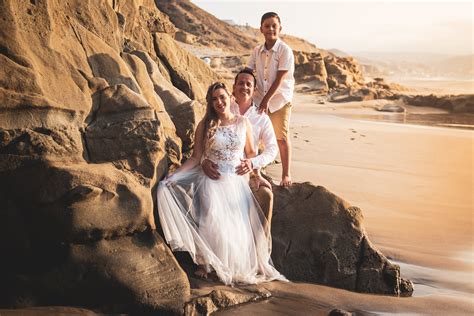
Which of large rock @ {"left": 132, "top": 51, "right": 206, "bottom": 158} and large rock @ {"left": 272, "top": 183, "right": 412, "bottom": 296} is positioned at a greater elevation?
large rock @ {"left": 132, "top": 51, "right": 206, "bottom": 158}

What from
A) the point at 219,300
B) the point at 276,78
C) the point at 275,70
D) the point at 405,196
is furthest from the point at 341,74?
the point at 219,300

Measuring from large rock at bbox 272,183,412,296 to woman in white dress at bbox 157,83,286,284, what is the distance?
303 millimetres

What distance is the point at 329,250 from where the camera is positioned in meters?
5.30

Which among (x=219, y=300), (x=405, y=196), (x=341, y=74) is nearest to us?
(x=219, y=300)

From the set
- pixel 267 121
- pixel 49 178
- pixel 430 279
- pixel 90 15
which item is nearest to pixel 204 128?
pixel 267 121

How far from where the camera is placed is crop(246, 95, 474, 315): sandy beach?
16.7 feet

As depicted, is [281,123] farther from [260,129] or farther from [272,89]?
[260,129]

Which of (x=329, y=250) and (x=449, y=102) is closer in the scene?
(x=329, y=250)

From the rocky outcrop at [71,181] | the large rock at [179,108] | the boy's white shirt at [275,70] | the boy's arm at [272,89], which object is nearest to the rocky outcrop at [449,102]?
the large rock at [179,108]

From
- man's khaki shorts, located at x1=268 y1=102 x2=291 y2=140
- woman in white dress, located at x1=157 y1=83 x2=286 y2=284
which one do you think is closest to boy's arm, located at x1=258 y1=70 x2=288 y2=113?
man's khaki shorts, located at x1=268 y1=102 x2=291 y2=140

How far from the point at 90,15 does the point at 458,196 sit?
21.3 feet

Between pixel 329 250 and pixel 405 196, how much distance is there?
14.7 feet

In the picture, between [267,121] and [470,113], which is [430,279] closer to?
[267,121]

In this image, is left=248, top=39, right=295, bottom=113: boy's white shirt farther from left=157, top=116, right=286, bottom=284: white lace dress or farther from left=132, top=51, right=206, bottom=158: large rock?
left=157, top=116, right=286, bottom=284: white lace dress
